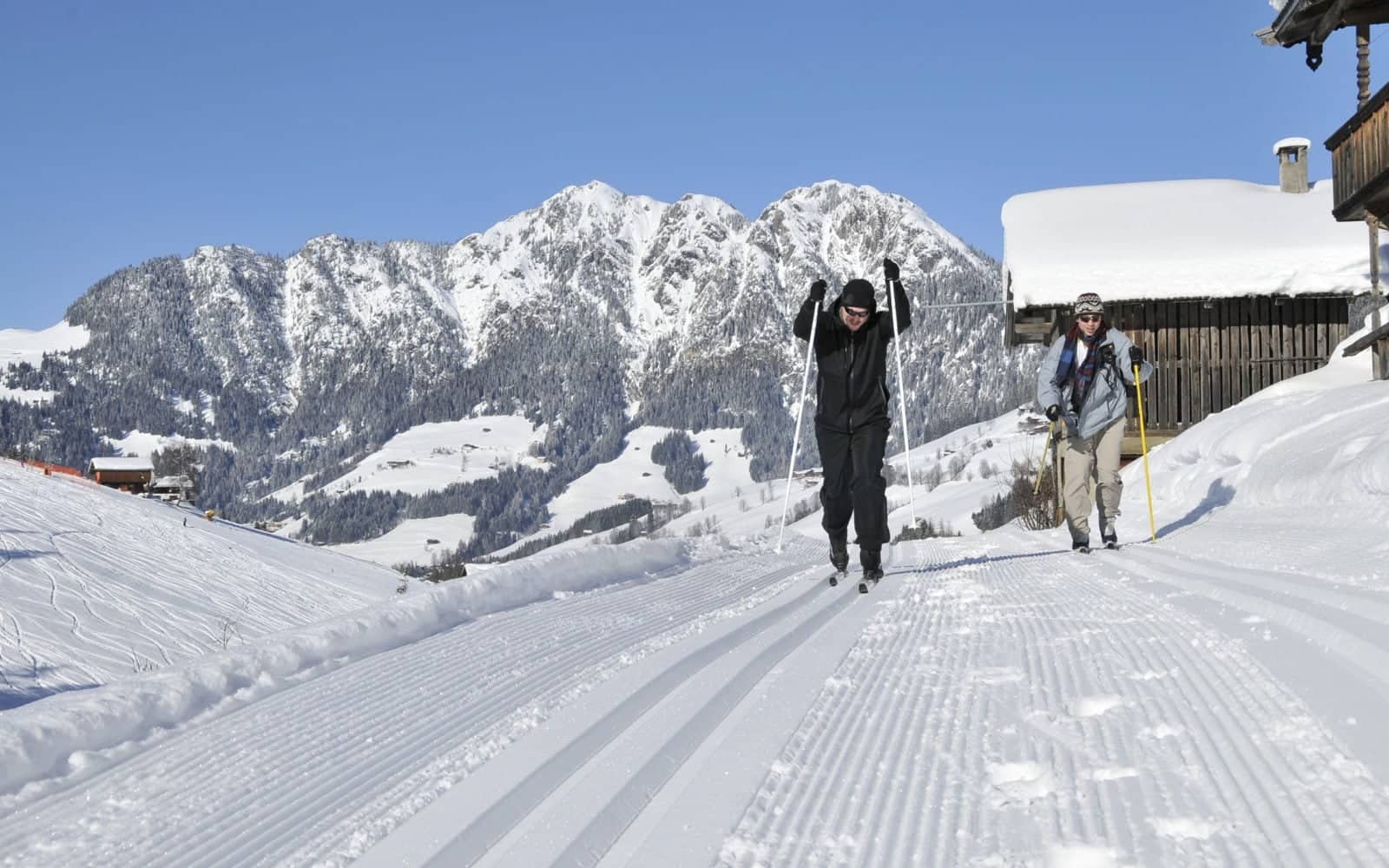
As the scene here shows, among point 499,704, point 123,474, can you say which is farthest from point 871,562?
point 123,474

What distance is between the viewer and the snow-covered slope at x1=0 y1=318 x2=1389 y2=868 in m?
2.07

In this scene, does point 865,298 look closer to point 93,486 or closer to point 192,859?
point 192,859

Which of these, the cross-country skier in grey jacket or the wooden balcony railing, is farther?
the wooden balcony railing

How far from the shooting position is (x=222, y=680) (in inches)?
141

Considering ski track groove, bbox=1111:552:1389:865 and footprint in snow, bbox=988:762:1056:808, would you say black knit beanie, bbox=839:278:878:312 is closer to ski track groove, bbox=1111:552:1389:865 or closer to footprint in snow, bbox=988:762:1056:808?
footprint in snow, bbox=988:762:1056:808

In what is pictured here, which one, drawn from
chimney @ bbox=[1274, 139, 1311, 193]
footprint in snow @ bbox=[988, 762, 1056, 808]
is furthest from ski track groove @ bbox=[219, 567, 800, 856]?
chimney @ bbox=[1274, 139, 1311, 193]

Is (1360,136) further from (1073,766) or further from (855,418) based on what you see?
(1073,766)

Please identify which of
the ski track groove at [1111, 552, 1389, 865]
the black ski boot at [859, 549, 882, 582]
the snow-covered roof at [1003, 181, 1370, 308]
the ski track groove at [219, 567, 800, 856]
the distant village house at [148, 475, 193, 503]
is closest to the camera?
the ski track groove at [1111, 552, 1389, 865]

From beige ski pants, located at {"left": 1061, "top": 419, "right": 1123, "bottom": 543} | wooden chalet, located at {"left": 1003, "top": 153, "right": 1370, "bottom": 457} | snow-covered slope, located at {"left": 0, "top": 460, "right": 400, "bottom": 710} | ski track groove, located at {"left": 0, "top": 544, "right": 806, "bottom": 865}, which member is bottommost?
snow-covered slope, located at {"left": 0, "top": 460, "right": 400, "bottom": 710}

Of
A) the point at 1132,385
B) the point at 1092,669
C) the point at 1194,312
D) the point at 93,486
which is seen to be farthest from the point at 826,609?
the point at 93,486

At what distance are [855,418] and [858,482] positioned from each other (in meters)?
→ 0.39

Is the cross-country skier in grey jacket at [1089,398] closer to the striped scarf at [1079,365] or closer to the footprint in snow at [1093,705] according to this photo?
the striped scarf at [1079,365]

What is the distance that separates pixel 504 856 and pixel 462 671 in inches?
75.0

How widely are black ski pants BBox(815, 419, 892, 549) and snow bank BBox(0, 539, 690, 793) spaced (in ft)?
5.89
